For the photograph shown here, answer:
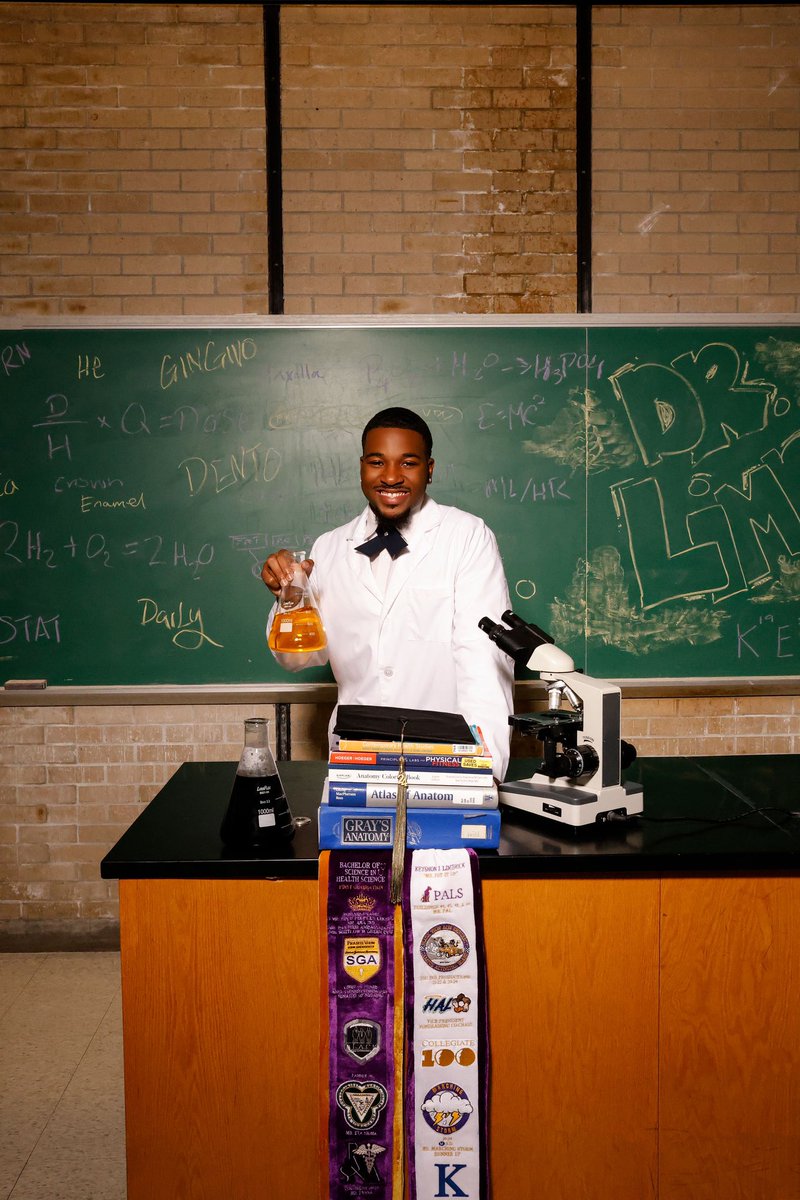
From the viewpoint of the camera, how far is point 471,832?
1730 millimetres

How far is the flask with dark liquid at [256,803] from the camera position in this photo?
69.4 inches

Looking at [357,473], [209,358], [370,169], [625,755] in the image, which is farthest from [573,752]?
[370,169]

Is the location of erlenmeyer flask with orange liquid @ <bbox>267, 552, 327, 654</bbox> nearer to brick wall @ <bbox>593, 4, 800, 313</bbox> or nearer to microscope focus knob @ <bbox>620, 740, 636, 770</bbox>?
microscope focus knob @ <bbox>620, 740, 636, 770</bbox>

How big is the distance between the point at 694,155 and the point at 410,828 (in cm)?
291

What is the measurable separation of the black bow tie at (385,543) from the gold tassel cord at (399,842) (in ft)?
3.49

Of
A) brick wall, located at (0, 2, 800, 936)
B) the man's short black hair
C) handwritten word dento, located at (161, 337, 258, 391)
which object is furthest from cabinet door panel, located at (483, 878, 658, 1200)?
handwritten word dento, located at (161, 337, 258, 391)

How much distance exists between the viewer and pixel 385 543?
2680mm

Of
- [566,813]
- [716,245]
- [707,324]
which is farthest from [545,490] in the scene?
[566,813]

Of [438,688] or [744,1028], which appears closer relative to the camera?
[744,1028]

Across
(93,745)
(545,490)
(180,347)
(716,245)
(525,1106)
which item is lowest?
(525,1106)

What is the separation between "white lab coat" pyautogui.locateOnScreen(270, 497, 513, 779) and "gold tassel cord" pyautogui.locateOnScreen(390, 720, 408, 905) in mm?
878

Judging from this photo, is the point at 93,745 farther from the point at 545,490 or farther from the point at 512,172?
the point at 512,172

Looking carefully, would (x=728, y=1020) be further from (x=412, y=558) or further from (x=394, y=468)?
(x=394, y=468)

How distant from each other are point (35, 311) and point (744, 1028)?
3230 mm
